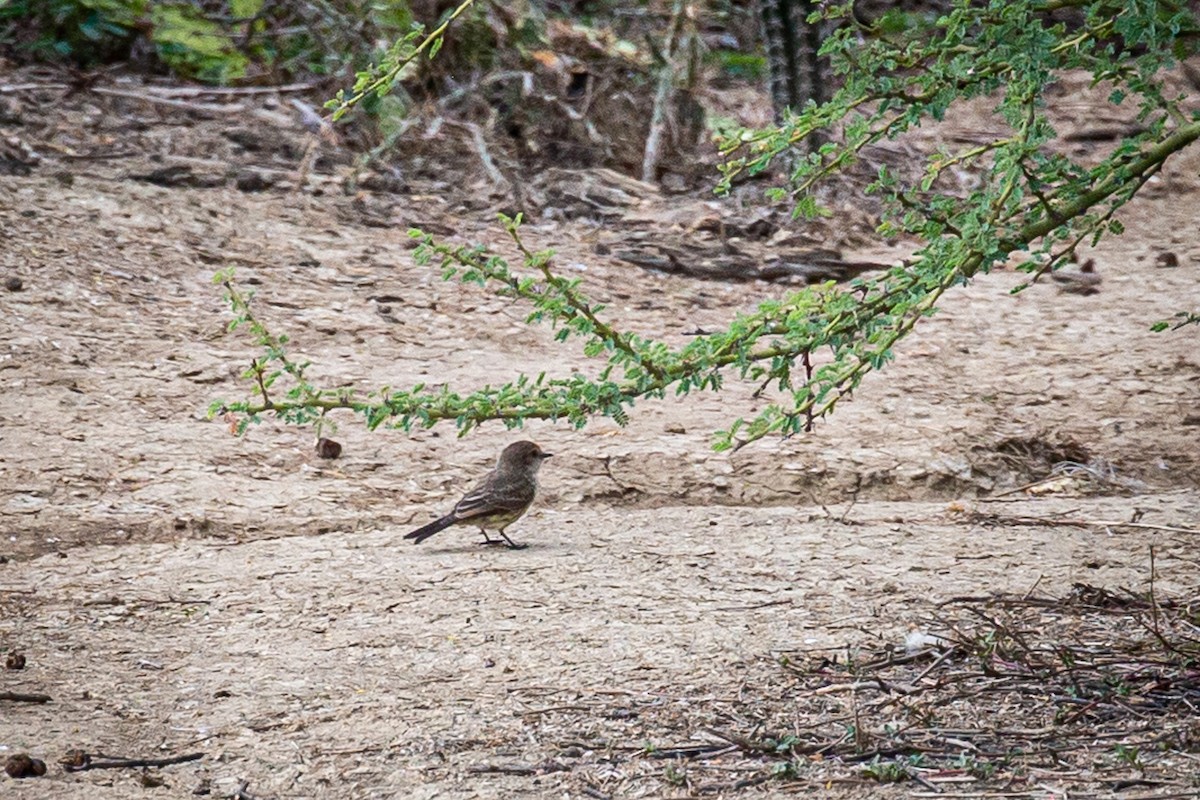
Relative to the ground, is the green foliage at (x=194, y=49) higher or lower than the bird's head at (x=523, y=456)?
higher

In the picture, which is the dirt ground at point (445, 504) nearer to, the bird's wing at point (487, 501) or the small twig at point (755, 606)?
the small twig at point (755, 606)

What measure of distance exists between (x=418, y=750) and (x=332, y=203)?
5767 millimetres

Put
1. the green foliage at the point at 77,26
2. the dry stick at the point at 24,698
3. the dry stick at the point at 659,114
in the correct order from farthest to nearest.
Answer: the green foliage at the point at 77,26, the dry stick at the point at 659,114, the dry stick at the point at 24,698

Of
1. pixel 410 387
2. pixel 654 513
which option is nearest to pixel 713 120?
pixel 410 387

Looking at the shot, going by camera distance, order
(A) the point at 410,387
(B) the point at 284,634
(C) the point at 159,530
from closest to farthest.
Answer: (B) the point at 284,634 < (C) the point at 159,530 < (A) the point at 410,387

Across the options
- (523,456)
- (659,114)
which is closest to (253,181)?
(659,114)

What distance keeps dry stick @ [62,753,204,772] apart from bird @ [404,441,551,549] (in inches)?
72.6

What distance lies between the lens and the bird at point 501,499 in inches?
219

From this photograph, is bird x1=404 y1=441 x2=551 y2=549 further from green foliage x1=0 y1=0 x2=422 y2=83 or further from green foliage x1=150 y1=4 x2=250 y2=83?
green foliage x1=150 y1=4 x2=250 y2=83

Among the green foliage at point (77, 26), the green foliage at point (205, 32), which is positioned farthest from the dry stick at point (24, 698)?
the green foliage at point (77, 26)

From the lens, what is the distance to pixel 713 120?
10336mm

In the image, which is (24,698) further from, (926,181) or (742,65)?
(742,65)

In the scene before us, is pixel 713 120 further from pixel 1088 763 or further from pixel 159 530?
pixel 1088 763

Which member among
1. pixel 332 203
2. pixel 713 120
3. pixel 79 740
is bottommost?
pixel 79 740
